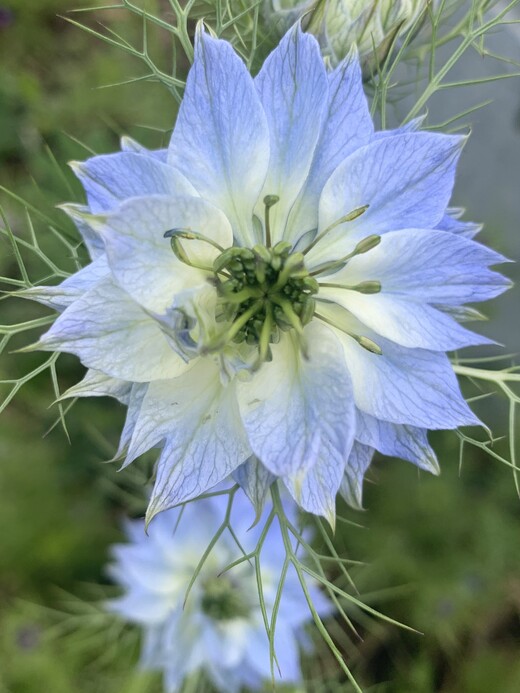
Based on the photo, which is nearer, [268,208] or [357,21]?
[268,208]

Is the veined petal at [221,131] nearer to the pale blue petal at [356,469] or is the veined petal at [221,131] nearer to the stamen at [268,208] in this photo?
the stamen at [268,208]

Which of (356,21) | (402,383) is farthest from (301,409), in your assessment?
(356,21)

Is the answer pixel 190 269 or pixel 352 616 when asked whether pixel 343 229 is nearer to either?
pixel 190 269

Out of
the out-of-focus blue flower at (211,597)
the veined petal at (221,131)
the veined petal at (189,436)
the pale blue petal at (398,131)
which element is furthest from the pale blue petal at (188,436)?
the out-of-focus blue flower at (211,597)

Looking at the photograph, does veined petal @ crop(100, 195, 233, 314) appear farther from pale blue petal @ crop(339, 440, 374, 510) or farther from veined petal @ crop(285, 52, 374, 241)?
pale blue petal @ crop(339, 440, 374, 510)

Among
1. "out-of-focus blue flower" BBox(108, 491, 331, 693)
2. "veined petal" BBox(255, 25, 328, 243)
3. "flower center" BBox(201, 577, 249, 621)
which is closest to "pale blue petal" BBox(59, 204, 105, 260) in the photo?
"veined petal" BBox(255, 25, 328, 243)

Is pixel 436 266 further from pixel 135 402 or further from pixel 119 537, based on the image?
pixel 119 537
